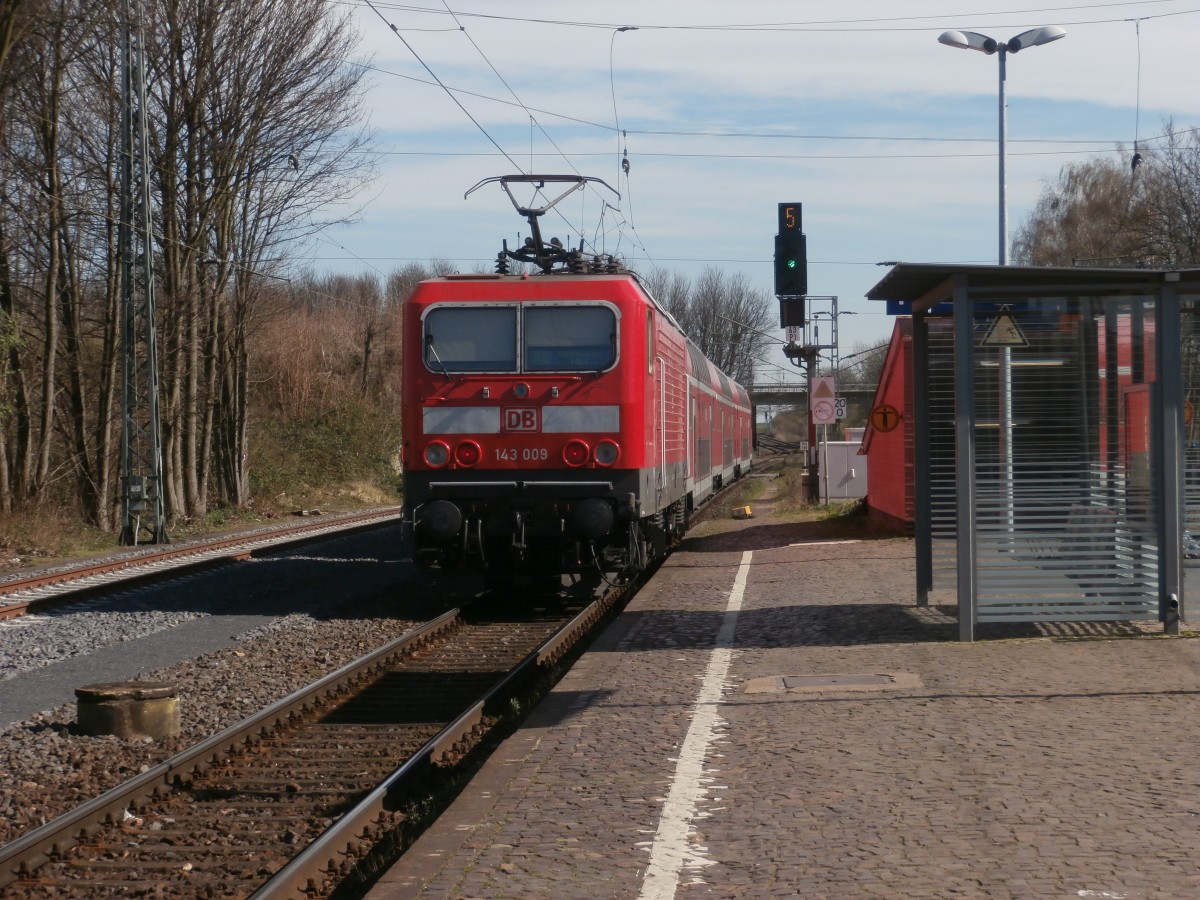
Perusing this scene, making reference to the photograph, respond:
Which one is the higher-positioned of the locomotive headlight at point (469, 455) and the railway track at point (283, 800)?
the locomotive headlight at point (469, 455)

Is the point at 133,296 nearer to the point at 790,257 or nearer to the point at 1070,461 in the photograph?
the point at 790,257

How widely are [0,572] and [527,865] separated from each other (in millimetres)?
15863

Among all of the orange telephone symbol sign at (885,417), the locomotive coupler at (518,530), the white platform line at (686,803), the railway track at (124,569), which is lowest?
the railway track at (124,569)

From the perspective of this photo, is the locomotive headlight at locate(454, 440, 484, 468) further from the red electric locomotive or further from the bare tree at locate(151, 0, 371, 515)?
the bare tree at locate(151, 0, 371, 515)

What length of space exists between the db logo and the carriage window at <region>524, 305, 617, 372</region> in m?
0.43

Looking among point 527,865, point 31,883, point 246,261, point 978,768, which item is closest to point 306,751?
point 31,883

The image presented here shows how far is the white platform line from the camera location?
5.09 m

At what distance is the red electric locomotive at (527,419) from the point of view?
13234 mm

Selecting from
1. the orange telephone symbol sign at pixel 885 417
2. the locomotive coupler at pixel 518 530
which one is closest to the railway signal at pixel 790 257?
the orange telephone symbol sign at pixel 885 417

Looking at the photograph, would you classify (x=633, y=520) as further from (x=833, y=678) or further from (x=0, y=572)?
(x=0, y=572)

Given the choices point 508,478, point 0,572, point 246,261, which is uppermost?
point 246,261

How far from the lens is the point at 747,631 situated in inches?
452

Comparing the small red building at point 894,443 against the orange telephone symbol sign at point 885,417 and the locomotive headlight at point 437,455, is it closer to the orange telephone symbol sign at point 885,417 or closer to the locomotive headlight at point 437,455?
the orange telephone symbol sign at point 885,417

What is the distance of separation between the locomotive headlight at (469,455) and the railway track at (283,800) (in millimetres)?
2891
